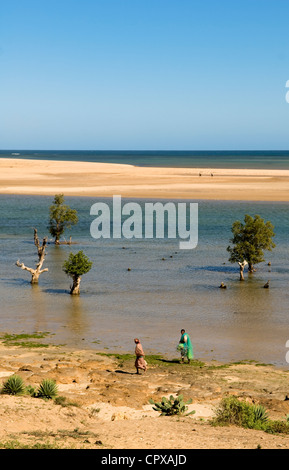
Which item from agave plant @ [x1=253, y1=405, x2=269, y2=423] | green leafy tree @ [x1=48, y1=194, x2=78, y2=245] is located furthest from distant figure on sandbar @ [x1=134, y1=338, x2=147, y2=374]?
green leafy tree @ [x1=48, y1=194, x2=78, y2=245]

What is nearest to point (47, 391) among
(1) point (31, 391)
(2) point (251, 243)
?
(1) point (31, 391)

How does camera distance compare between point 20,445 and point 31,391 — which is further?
point 31,391

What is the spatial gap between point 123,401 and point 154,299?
51.5ft

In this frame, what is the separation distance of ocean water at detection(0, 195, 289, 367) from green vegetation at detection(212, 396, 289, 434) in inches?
304

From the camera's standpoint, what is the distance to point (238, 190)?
313ft

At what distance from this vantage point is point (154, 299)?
34438mm

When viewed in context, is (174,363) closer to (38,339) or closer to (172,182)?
(38,339)

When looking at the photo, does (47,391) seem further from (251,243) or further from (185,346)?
(251,243)

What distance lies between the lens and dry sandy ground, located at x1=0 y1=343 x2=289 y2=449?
14.3 m

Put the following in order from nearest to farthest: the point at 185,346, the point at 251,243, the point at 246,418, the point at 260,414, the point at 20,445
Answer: the point at 20,445
the point at 246,418
the point at 260,414
the point at 185,346
the point at 251,243

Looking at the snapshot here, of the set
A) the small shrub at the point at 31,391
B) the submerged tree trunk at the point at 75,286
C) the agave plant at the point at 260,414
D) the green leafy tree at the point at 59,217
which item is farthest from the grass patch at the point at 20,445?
the green leafy tree at the point at 59,217

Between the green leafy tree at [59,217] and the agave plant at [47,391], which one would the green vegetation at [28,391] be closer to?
the agave plant at [47,391]

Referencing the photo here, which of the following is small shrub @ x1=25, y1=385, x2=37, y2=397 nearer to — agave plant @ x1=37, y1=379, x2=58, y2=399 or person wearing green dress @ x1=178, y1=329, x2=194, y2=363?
agave plant @ x1=37, y1=379, x2=58, y2=399
